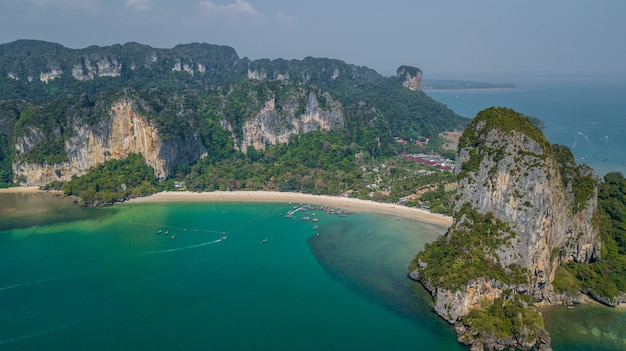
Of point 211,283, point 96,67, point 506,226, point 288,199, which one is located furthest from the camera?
point 96,67

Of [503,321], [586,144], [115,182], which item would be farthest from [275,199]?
[586,144]

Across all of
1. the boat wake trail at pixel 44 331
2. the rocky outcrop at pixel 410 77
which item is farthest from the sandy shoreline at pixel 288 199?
the rocky outcrop at pixel 410 77

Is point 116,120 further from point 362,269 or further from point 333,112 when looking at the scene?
point 362,269

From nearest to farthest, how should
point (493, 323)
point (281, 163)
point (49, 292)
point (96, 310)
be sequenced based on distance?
point (493, 323), point (96, 310), point (49, 292), point (281, 163)

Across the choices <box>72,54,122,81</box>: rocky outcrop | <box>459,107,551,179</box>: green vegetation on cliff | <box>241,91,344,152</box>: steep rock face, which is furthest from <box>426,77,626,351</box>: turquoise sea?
<box>72,54,122,81</box>: rocky outcrop

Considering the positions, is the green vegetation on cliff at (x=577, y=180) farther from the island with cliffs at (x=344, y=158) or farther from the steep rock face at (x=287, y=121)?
the steep rock face at (x=287, y=121)

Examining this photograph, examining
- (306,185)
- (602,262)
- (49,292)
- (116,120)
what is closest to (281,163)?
(306,185)

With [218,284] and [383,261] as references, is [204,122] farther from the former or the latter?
[383,261]
